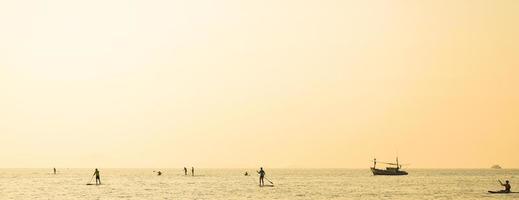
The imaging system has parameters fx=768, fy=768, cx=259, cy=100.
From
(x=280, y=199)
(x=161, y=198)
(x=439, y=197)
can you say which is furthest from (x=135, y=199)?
(x=439, y=197)

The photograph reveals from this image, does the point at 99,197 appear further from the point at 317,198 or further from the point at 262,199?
the point at 317,198

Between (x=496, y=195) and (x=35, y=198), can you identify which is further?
(x=496, y=195)

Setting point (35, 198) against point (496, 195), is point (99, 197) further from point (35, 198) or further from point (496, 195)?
point (496, 195)

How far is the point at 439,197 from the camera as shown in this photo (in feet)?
219

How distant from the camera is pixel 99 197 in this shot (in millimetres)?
63094

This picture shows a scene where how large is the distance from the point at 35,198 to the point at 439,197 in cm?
3435

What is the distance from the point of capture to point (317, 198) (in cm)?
6456

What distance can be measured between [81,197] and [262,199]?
1499 centimetres

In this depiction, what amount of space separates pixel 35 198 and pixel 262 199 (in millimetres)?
18767

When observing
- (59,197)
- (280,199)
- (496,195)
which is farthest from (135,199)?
(496,195)

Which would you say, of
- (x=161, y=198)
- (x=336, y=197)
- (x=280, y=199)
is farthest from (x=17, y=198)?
(x=336, y=197)

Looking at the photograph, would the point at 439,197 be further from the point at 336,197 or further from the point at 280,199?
the point at 280,199

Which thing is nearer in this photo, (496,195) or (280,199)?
(280,199)

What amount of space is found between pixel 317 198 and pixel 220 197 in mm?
8180
